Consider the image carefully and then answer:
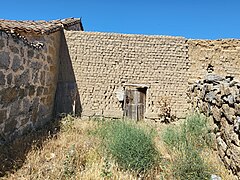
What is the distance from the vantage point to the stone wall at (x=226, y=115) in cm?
401

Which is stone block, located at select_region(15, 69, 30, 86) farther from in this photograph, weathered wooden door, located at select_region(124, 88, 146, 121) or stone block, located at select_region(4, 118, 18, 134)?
weathered wooden door, located at select_region(124, 88, 146, 121)

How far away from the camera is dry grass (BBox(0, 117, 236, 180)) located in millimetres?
3863

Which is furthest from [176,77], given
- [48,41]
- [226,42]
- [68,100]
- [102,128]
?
[48,41]

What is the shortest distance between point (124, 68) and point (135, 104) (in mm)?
1289

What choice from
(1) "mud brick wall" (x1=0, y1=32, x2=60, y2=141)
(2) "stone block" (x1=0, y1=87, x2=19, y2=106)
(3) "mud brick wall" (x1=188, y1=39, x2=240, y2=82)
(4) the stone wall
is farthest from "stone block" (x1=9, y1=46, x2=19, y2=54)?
(3) "mud brick wall" (x1=188, y1=39, x2=240, y2=82)

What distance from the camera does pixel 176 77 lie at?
8.09 meters

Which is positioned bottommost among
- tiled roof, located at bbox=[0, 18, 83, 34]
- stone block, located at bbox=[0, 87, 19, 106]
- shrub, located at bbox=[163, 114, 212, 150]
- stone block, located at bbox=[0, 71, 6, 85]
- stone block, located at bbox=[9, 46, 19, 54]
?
shrub, located at bbox=[163, 114, 212, 150]

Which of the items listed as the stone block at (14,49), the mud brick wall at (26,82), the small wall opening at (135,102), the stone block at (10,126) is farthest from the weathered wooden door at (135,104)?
the stone block at (14,49)

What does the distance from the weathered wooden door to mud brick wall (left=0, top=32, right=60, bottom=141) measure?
251cm

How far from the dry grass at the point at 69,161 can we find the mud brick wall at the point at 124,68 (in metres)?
2.34

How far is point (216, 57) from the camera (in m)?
8.09

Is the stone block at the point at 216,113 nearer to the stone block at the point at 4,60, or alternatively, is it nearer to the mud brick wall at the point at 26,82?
the mud brick wall at the point at 26,82

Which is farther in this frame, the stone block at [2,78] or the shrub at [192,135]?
the shrub at [192,135]

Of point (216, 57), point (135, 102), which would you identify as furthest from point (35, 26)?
point (216, 57)
